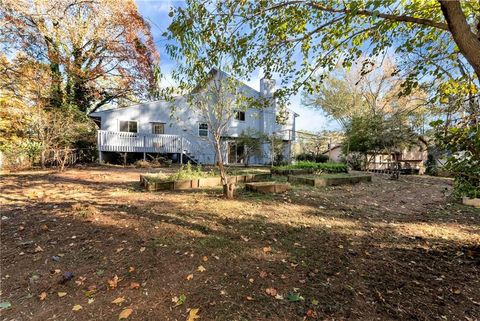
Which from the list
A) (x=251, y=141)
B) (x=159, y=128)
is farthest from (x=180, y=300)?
(x=159, y=128)

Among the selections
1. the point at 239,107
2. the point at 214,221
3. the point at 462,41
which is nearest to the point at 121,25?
the point at 239,107

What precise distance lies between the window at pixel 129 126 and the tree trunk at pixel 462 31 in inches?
653

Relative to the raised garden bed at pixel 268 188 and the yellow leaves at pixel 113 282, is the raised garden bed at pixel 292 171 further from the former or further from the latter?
the yellow leaves at pixel 113 282

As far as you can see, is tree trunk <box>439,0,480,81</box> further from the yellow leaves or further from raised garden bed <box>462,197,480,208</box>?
raised garden bed <box>462,197,480,208</box>

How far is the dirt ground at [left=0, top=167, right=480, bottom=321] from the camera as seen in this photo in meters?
2.21

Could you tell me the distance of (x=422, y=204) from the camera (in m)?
6.44

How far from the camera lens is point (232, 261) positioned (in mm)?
2967

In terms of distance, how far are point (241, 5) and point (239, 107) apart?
2427mm

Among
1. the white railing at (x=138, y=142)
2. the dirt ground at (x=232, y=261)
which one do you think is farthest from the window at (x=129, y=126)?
the dirt ground at (x=232, y=261)

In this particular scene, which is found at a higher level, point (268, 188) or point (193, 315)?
point (268, 188)

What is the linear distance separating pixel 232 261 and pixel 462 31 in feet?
11.5

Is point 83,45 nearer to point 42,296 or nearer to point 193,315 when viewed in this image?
point 42,296

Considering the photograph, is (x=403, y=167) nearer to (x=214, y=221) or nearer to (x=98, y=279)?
(x=214, y=221)

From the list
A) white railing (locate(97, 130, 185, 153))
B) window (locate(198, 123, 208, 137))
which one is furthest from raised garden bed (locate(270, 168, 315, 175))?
window (locate(198, 123, 208, 137))
